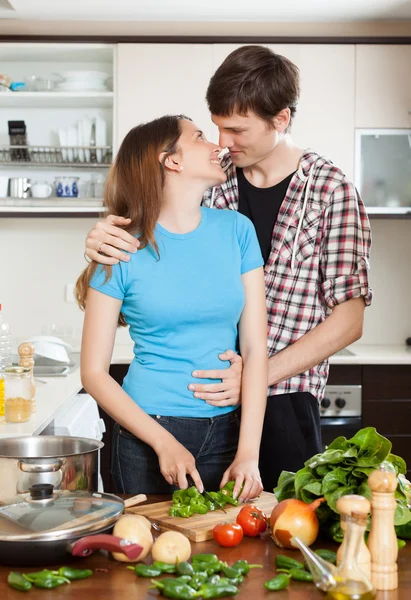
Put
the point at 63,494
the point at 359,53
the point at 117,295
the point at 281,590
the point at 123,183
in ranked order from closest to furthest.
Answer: the point at 281,590, the point at 63,494, the point at 117,295, the point at 123,183, the point at 359,53

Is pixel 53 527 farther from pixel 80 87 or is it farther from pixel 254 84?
pixel 80 87

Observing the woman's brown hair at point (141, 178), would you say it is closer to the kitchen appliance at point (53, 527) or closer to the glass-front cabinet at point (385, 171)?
the kitchen appliance at point (53, 527)

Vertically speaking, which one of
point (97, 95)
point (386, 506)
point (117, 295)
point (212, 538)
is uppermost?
point (97, 95)

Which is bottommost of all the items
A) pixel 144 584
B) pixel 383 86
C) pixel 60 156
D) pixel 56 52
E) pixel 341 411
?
pixel 341 411

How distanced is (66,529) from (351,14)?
3622 mm

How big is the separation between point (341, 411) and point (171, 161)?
7.35ft

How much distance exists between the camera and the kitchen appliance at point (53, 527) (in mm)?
1040

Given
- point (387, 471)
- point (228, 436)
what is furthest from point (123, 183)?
point (387, 471)

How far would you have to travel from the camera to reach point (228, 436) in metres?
1.74

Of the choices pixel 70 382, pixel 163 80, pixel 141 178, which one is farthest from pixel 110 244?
pixel 163 80

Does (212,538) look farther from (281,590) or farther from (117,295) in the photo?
(117,295)

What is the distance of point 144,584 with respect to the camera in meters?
1.03

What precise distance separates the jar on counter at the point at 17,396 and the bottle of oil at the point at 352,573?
1475mm

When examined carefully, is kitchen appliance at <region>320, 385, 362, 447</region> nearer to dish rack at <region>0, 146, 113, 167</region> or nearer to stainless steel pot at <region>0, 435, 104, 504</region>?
dish rack at <region>0, 146, 113, 167</region>
